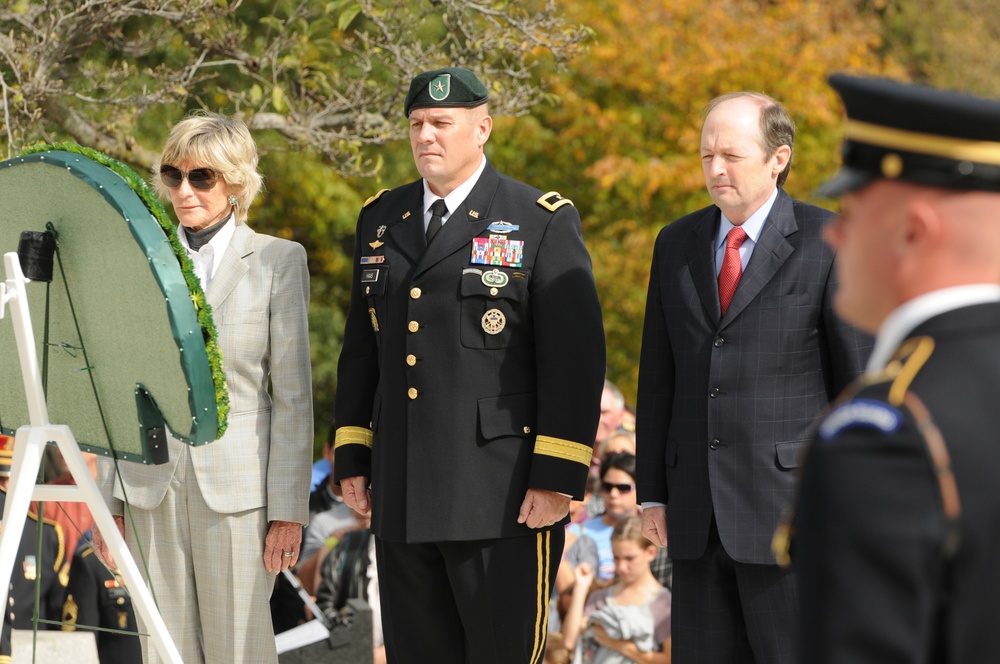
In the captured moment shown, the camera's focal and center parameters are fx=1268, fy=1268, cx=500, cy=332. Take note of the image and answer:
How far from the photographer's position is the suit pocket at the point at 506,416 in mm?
3701

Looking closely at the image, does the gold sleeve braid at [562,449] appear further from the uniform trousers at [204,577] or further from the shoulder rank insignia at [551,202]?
the uniform trousers at [204,577]

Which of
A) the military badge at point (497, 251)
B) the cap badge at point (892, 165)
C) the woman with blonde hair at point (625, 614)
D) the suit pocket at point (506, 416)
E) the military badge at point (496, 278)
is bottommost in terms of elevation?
the woman with blonde hair at point (625, 614)

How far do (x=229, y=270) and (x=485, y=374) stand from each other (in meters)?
0.84

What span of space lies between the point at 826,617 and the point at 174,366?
1.78m

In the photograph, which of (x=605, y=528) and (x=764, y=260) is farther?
(x=605, y=528)

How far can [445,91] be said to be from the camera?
381cm

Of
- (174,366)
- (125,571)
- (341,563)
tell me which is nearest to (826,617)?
(174,366)

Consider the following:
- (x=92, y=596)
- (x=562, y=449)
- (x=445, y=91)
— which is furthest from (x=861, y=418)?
(x=92, y=596)

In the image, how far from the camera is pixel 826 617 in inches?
58.6

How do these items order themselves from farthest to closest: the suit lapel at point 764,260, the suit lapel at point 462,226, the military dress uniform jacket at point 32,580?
the military dress uniform jacket at point 32,580
the suit lapel at point 462,226
the suit lapel at point 764,260

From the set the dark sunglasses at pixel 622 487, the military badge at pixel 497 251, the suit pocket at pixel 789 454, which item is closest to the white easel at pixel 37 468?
the military badge at pixel 497 251

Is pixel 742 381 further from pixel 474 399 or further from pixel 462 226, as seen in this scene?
pixel 462 226

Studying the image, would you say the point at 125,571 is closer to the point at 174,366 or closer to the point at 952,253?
the point at 174,366

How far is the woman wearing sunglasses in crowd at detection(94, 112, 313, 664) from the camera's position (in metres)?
3.68
